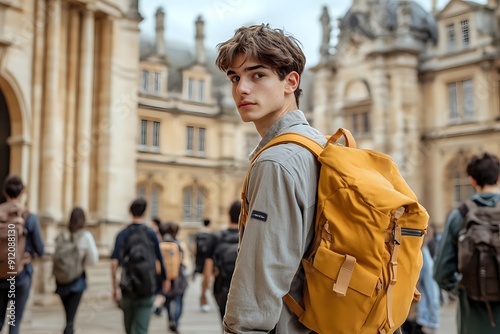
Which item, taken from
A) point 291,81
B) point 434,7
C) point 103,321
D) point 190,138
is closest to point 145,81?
point 190,138

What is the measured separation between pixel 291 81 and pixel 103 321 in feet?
30.2

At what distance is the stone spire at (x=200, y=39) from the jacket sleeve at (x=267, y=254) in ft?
127

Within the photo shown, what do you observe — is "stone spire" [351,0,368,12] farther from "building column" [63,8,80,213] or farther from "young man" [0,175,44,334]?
"young man" [0,175,44,334]

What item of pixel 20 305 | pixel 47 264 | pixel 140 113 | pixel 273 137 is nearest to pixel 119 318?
pixel 47 264

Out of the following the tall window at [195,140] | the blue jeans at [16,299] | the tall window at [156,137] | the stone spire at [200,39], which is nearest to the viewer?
the blue jeans at [16,299]

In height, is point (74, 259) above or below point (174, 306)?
above

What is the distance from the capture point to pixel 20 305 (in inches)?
221

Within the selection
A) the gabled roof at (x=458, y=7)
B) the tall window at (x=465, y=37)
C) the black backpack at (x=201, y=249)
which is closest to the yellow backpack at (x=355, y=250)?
the black backpack at (x=201, y=249)

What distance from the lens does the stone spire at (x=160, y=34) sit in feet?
125

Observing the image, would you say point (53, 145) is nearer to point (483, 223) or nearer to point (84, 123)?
point (84, 123)

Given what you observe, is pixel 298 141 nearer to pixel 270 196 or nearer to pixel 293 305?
pixel 270 196

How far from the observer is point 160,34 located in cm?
3850

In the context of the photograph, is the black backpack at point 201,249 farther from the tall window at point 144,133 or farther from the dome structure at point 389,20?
the dome structure at point 389,20

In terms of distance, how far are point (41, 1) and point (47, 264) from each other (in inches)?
198
